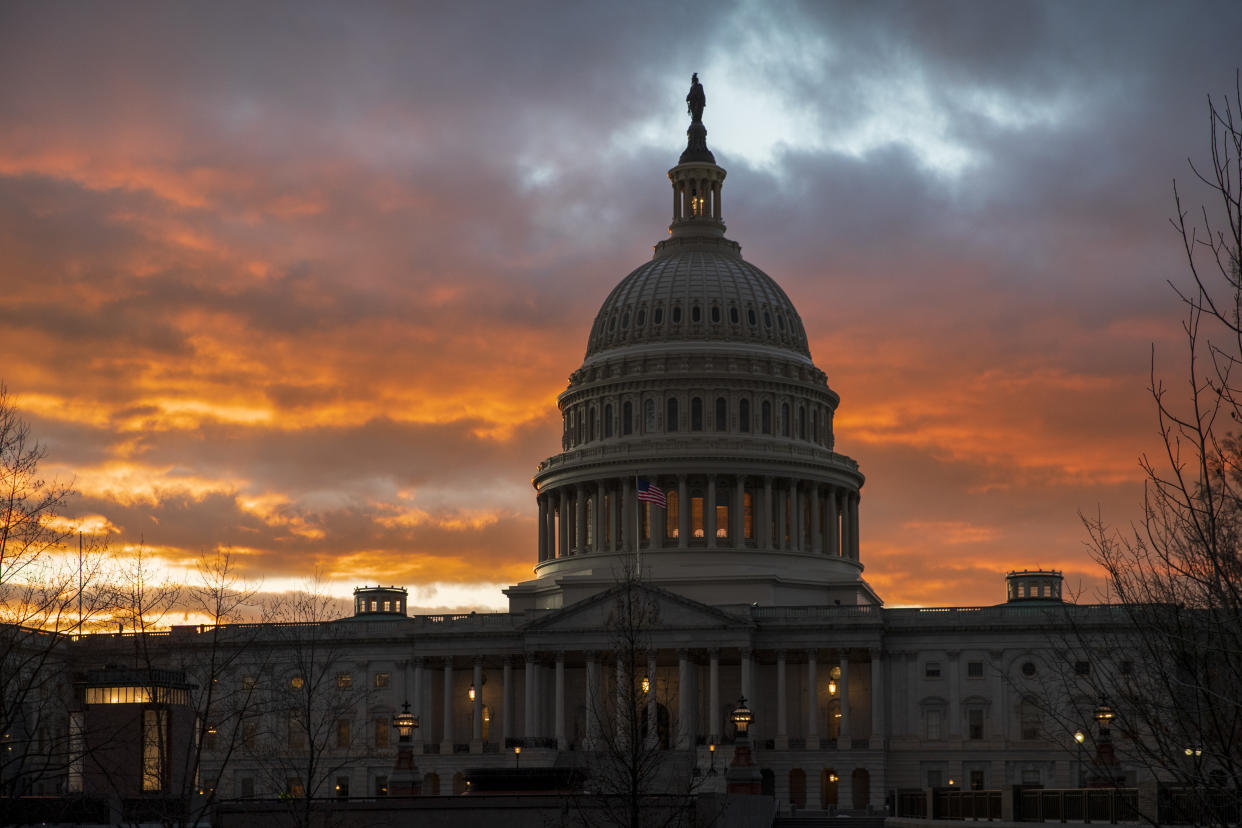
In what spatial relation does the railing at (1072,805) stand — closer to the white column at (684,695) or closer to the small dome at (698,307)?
the white column at (684,695)

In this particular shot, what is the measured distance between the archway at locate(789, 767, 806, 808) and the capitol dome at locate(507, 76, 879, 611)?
1474 centimetres

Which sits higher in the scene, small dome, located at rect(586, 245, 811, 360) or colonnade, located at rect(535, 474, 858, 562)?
small dome, located at rect(586, 245, 811, 360)

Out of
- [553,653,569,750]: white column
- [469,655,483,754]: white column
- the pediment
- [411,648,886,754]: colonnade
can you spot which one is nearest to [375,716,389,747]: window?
[411,648,886,754]: colonnade

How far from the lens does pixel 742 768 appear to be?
93.2m

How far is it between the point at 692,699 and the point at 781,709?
20.7 feet

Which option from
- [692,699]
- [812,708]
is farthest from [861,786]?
[692,699]

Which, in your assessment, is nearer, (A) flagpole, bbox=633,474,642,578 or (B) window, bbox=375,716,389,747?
(B) window, bbox=375,716,389,747

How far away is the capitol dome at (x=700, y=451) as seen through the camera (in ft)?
486

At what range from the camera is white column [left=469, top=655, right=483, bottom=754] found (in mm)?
137250

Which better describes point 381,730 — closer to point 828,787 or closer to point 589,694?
point 589,694

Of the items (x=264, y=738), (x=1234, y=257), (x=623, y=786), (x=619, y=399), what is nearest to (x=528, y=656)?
(x=264, y=738)

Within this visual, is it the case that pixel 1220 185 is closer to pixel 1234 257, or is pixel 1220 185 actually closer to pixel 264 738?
pixel 1234 257

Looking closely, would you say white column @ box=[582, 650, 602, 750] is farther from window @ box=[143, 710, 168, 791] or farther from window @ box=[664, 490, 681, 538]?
window @ box=[143, 710, 168, 791]

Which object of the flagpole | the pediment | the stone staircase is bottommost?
the stone staircase
